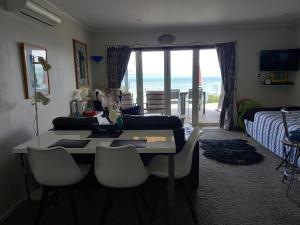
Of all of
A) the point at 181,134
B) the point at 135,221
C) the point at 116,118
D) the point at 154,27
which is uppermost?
the point at 154,27

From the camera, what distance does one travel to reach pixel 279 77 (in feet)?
18.2

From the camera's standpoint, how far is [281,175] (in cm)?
323

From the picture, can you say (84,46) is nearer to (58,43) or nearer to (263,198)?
(58,43)

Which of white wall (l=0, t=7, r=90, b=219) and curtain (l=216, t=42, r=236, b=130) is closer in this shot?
white wall (l=0, t=7, r=90, b=219)

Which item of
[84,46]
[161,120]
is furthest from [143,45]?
[161,120]

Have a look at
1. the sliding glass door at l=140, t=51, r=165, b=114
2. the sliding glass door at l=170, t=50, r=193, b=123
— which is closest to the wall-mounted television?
the sliding glass door at l=170, t=50, r=193, b=123

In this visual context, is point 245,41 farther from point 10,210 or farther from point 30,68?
point 10,210

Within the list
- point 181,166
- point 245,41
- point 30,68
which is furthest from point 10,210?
point 245,41

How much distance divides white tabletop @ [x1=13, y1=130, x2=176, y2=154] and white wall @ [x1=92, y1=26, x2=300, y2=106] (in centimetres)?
364

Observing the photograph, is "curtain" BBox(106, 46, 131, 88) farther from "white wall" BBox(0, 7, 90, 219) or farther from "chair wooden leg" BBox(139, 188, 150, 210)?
"chair wooden leg" BBox(139, 188, 150, 210)

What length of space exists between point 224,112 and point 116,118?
3.92 m

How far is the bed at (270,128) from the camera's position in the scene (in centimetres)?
366

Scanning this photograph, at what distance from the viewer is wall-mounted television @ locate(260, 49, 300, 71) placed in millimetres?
5262

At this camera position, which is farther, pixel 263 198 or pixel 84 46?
pixel 84 46
